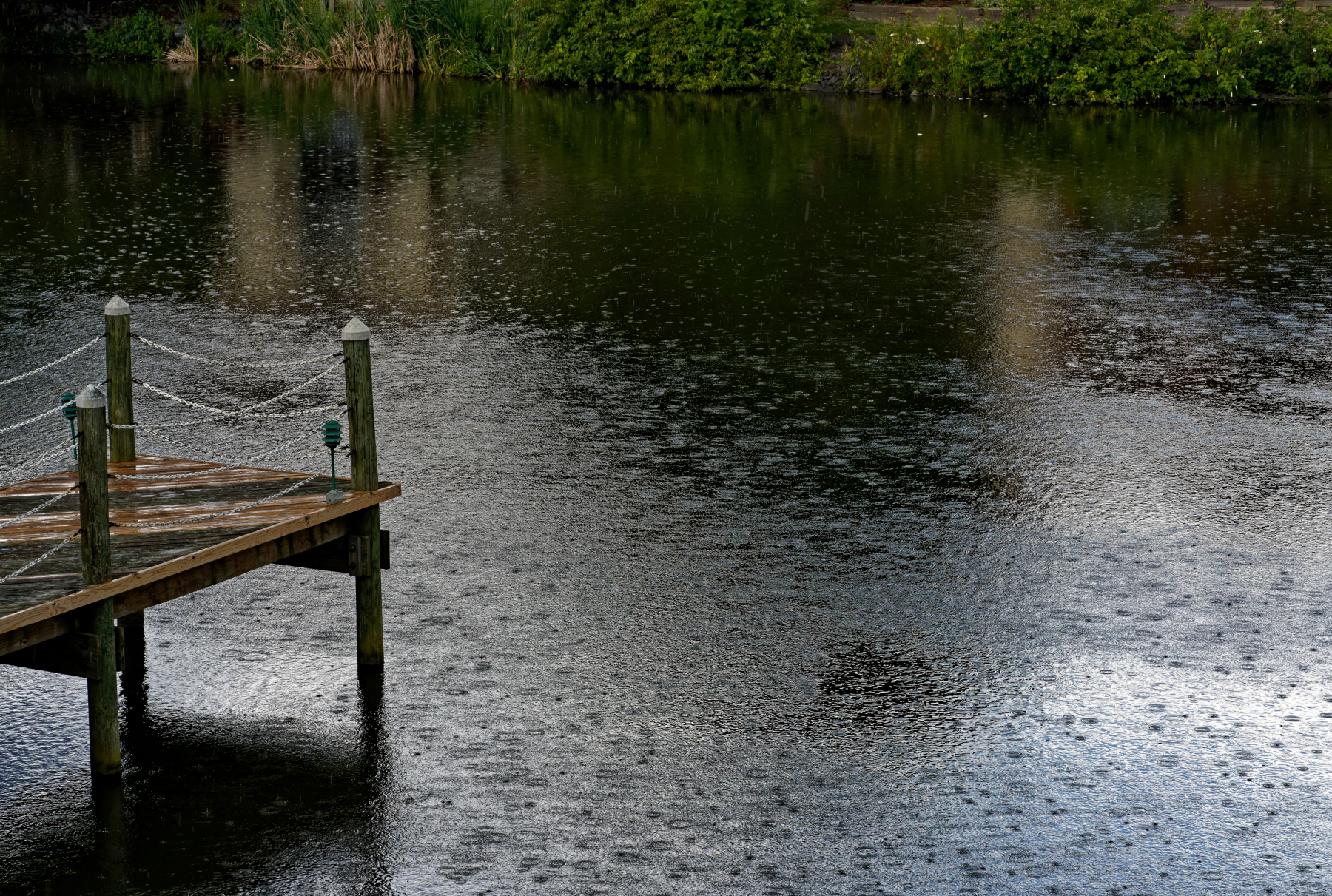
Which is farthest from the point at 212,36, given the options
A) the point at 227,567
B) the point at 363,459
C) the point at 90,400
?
the point at 90,400

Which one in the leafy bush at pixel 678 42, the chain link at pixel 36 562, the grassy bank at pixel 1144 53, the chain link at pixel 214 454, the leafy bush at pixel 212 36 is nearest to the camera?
the chain link at pixel 36 562

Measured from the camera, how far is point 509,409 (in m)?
13.4

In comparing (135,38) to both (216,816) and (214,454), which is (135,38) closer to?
(214,454)

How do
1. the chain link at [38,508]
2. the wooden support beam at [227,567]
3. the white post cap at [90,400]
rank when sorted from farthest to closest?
the chain link at [38,508] < the wooden support beam at [227,567] < the white post cap at [90,400]

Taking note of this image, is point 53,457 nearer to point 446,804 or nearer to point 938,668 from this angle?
point 446,804

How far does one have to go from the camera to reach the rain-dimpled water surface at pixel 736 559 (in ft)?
23.7

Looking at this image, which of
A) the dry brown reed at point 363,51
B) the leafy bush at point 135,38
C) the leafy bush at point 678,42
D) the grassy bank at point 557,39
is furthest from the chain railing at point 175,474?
the leafy bush at point 135,38

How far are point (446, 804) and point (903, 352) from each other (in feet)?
28.9

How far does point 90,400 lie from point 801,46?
33.3 meters

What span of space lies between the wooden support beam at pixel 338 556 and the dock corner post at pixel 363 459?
0.03m

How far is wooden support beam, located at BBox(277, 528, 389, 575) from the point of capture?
840 cm

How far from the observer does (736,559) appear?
10.2 metres

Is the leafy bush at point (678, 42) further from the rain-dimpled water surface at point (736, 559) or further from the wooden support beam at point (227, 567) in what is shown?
the wooden support beam at point (227, 567)

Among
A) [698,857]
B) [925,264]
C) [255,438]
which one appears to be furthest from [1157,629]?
[925,264]
